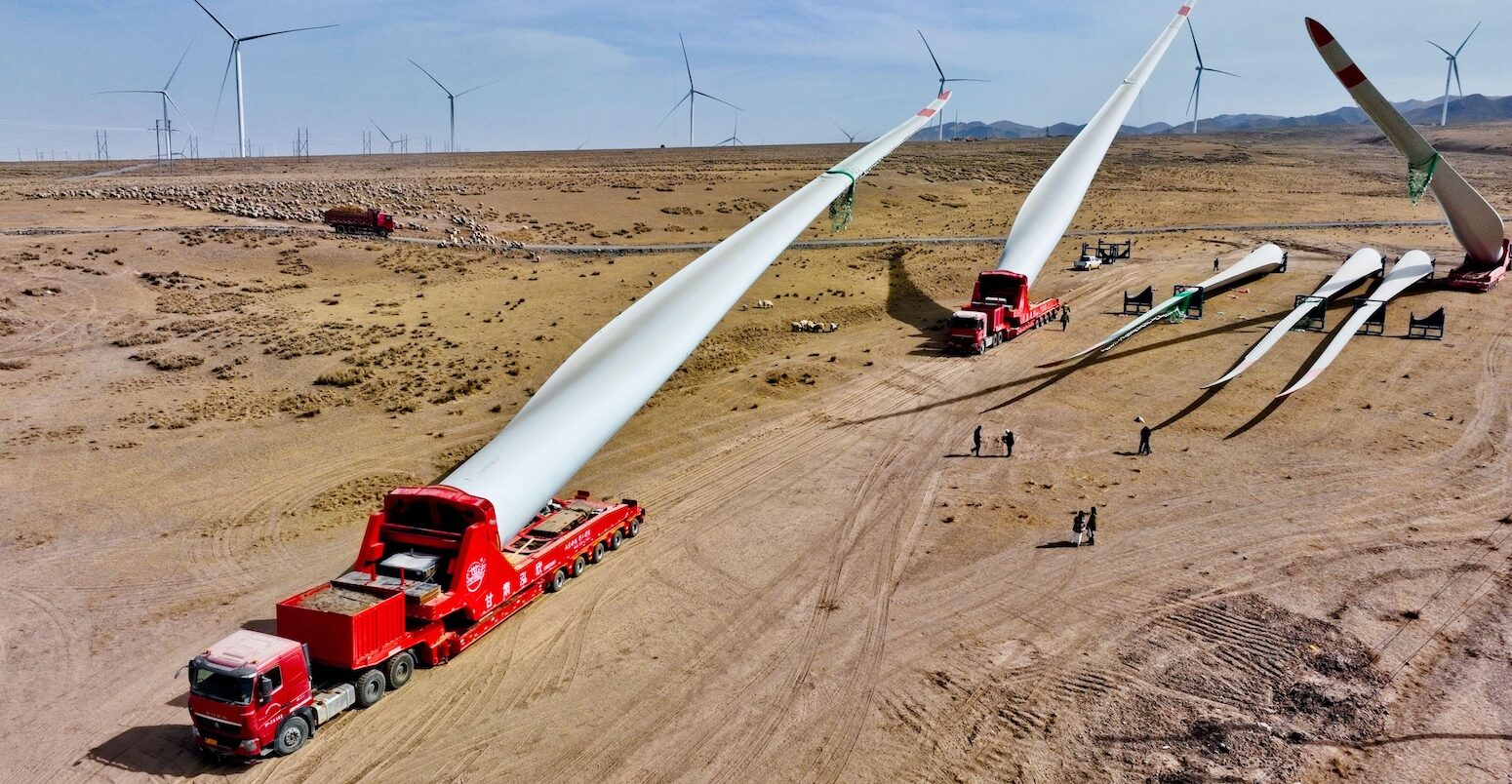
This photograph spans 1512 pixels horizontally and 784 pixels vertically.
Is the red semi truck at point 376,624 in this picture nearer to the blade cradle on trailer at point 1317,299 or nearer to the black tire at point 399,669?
the black tire at point 399,669

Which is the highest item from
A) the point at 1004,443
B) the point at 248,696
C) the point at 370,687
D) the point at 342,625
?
the point at 1004,443

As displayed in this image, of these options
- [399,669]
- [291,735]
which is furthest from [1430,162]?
A: [291,735]

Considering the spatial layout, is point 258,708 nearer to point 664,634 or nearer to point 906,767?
point 664,634

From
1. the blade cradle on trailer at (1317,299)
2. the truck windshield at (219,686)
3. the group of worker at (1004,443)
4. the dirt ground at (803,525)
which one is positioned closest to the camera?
the truck windshield at (219,686)

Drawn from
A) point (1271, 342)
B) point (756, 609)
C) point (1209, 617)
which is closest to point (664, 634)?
point (756, 609)

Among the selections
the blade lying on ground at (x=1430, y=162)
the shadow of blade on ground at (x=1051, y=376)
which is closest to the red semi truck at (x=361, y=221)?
the shadow of blade on ground at (x=1051, y=376)

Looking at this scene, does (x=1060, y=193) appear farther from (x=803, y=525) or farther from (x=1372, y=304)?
(x=803, y=525)
